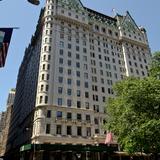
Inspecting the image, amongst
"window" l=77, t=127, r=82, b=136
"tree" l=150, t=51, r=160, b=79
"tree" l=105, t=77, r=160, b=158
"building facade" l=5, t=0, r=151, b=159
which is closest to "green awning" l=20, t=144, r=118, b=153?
"building facade" l=5, t=0, r=151, b=159

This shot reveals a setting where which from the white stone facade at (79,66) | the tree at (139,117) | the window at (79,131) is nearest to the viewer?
the tree at (139,117)

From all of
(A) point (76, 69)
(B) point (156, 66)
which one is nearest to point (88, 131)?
(A) point (76, 69)

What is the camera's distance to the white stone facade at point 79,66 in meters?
49.4

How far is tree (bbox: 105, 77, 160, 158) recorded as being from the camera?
1083 inches

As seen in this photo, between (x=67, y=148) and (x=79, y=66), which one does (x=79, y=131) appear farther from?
(x=79, y=66)

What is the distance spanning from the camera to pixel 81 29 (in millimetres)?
68562

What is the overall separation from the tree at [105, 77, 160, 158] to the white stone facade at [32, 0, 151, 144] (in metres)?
18.9

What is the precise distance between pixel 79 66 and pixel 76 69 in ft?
4.94

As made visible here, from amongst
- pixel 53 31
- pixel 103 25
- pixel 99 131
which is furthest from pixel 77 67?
pixel 103 25

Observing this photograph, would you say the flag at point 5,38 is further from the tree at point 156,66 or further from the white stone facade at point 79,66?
the white stone facade at point 79,66

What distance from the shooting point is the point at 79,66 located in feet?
195

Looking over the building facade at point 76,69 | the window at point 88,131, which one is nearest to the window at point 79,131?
the building facade at point 76,69

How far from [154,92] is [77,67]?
31.4 meters

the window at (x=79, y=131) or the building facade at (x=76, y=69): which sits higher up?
the building facade at (x=76, y=69)
